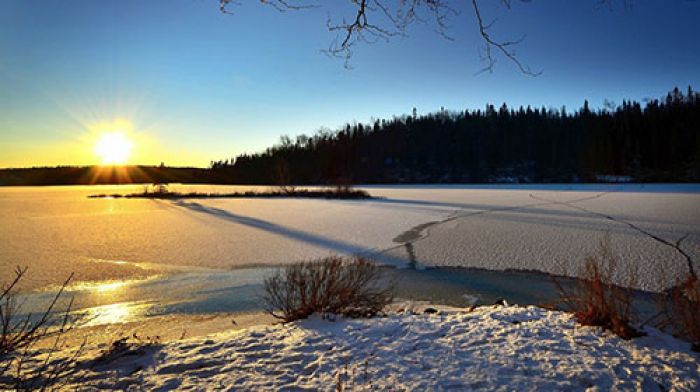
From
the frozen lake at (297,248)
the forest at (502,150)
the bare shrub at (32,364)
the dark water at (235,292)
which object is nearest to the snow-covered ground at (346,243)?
the frozen lake at (297,248)

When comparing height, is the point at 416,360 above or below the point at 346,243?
above

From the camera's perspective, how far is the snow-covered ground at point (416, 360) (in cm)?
248

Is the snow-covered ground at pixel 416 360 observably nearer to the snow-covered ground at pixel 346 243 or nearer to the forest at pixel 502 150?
the snow-covered ground at pixel 346 243

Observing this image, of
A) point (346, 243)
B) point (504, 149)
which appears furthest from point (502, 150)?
point (346, 243)

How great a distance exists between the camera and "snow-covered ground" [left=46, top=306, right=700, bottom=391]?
2.48 m

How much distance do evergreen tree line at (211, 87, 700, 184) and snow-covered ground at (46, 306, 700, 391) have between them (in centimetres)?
5647

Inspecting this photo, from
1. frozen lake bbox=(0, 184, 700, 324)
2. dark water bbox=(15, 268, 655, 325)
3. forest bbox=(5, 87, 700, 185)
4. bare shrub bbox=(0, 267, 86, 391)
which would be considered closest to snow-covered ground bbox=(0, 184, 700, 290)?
frozen lake bbox=(0, 184, 700, 324)

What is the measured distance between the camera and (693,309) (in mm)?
2994

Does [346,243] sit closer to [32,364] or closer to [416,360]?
[416,360]

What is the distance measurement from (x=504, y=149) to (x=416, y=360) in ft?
286

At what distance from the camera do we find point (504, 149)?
8156 centimetres

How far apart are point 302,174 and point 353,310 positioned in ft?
248

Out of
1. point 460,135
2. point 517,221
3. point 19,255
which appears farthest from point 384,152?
point 19,255

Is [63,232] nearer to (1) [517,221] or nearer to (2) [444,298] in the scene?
(2) [444,298]
